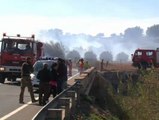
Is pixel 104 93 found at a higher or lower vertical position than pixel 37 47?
lower

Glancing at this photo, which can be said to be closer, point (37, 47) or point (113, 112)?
point (113, 112)

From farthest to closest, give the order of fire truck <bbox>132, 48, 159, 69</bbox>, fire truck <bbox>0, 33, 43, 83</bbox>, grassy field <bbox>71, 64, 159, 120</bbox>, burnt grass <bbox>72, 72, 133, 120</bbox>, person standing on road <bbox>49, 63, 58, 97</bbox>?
fire truck <bbox>132, 48, 159, 69</bbox> < fire truck <bbox>0, 33, 43, 83</bbox> < grassy field <bbox>71, 64, 159, 120</bbox> < person standing on road <bbox>49, 63, 58, 97</bbox> < burnt grass <bbox>72, 72, 133, 120</bbox>

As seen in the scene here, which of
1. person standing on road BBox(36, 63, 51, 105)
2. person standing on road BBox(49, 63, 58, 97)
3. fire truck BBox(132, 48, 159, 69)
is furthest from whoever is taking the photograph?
fire truck BBox(132, 48, 159, 69)

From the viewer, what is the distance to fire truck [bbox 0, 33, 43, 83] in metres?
28.7

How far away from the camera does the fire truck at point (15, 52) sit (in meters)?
28.7

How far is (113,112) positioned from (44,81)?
6.72 m

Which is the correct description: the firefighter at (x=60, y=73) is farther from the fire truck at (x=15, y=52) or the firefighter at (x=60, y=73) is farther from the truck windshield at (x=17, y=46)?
the truck windshield at (x=17, y=46)

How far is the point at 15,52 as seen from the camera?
2889 cm

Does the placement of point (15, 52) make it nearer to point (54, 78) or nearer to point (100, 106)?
point (100, 106)

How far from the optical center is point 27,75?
62.4ft

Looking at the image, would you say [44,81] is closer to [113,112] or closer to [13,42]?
[113,112]

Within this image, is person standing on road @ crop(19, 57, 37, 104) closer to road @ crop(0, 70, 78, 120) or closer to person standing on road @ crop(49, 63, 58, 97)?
road @ crop(0, 70, 78, 120)

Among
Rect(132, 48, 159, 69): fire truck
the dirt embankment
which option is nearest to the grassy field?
the dirt embankment

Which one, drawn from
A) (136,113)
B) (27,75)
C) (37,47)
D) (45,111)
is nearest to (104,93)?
(37,47)
